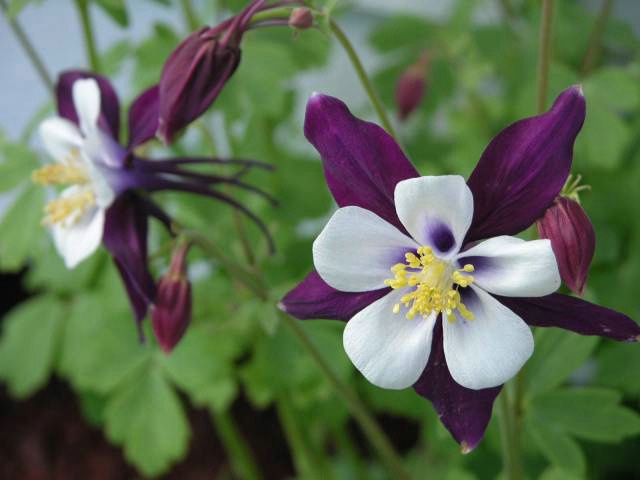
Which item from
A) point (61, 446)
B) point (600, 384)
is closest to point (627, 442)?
point (600, 384)

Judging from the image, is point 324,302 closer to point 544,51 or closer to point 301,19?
point 301,19

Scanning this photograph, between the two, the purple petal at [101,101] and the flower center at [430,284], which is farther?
the purple petal at [101,101]

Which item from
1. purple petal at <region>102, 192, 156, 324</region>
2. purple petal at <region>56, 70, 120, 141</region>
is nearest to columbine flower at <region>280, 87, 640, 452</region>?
purple petal at <region>102, 192, 156, 324</region>

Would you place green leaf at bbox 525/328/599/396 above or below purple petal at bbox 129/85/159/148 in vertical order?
below

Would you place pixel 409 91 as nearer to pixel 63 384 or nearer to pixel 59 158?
pixel 59 158

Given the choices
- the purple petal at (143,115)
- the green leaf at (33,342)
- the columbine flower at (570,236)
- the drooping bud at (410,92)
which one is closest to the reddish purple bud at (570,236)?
the columbine flower at (570,236)

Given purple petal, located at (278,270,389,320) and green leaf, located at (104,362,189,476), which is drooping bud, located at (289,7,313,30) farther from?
green leaf, located at (104,362,189,476)

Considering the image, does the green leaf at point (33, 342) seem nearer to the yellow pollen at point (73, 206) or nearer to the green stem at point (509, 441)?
the yellow pollen at point (73, 206)
